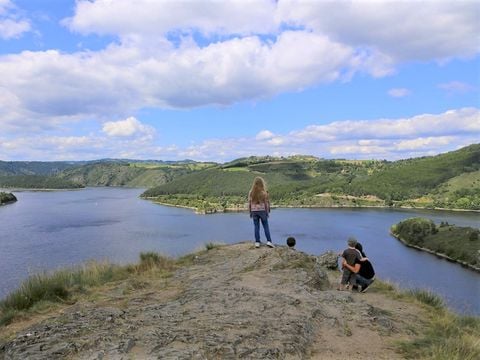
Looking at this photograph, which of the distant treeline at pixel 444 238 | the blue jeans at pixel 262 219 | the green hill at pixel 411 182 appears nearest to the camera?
→ the blue jeans at pixel 262 219

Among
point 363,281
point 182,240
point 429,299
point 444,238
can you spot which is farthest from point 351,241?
point 444,238

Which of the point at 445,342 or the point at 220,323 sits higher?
the point at 220,323

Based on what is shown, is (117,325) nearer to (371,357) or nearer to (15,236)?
(371,357)

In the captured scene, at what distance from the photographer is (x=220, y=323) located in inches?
241

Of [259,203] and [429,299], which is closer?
[429,299]

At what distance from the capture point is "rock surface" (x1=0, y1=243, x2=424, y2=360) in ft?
16.9

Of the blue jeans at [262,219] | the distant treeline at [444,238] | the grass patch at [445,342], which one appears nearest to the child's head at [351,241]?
the blue jeans at [262,219]

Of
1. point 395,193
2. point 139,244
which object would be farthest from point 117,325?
point 395,193

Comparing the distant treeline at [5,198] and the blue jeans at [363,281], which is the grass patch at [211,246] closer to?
the blue jeans at [363,281]

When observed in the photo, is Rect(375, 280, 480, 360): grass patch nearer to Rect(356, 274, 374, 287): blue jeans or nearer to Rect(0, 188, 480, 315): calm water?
A: Rect(356, 274, 374, 287): blue jeans

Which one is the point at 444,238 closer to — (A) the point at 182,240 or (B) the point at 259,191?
(A) the point at 182,240

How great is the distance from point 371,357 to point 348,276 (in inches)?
211

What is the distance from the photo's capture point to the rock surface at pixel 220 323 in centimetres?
515

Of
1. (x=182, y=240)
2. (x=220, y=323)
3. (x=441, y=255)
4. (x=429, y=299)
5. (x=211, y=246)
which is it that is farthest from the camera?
→ (x=441, y=255)
